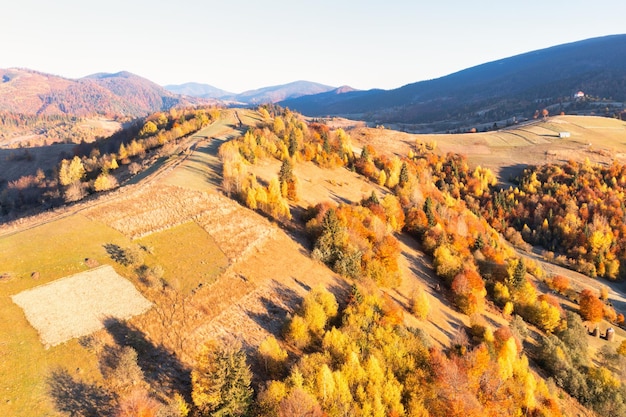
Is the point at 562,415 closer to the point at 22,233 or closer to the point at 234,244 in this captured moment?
the point at 234,244

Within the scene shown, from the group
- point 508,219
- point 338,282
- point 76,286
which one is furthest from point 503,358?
point 508,219

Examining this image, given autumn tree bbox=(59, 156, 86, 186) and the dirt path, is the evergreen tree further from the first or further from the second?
autumn tree bbox=(59, 156, 86, 186)

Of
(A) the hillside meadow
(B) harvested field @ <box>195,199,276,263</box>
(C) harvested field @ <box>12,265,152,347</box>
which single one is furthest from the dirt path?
(C) harvested field @ <box>12,265,152,347</box>

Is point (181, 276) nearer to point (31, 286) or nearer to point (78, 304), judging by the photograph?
point (78, 304)

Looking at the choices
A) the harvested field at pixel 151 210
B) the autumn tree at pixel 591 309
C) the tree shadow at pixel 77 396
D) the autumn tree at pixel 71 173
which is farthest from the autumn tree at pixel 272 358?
the autumn tree at pixel 71 173

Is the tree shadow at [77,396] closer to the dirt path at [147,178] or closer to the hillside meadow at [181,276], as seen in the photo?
the hillside meadow at [181,276]
